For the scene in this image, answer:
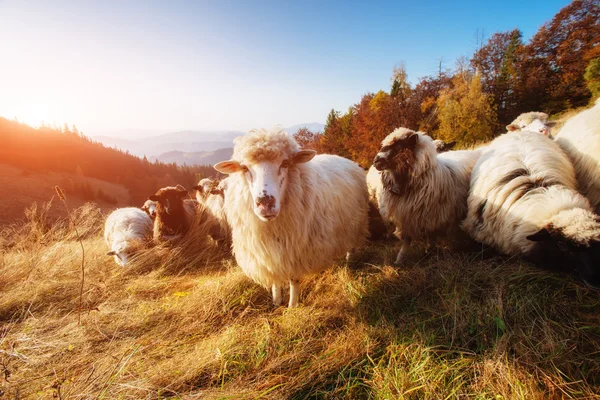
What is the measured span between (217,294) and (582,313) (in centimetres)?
397

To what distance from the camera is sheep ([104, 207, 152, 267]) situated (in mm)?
5367

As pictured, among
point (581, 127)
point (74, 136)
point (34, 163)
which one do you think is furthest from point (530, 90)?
point (74, 136)

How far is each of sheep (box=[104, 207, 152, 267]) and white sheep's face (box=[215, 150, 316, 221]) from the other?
3.81 metres

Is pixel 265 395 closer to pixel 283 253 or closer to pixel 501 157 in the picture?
pixel 283 253

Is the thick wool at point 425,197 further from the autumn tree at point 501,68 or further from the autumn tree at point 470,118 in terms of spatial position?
the autumn tree at point 501,68

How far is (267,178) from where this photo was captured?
2.54 metres

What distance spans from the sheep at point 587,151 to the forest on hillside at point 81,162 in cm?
3441

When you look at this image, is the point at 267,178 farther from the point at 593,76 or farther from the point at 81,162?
the point at 81,162

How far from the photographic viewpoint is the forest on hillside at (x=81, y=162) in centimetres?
3984

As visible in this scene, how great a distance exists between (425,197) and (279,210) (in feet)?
8.21

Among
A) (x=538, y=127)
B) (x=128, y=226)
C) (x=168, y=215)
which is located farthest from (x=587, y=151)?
(x=128, y=226)

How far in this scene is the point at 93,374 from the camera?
87.0 inches

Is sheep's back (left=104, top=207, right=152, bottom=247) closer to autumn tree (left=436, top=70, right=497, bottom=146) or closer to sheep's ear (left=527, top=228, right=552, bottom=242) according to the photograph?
sheep's ear (left=527, top=228, right=552, bottom=242)

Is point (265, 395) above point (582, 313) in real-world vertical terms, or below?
below
